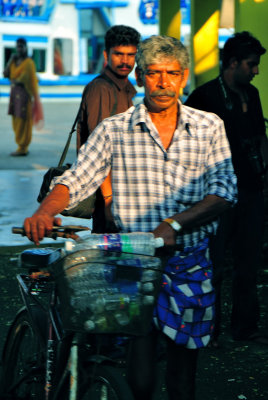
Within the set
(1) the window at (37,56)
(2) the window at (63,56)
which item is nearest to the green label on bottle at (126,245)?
(1) the window at (37,56)

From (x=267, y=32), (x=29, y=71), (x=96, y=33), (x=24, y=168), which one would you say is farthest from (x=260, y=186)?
(x=96, y=33)

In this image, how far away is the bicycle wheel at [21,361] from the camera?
10.6ft

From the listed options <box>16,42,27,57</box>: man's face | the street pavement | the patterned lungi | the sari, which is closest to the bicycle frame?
the patterned lungi

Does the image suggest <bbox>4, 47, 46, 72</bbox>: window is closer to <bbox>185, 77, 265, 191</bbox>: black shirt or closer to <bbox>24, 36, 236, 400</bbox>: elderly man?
<bbox>185, 77, 265, 191</bbox>: black shirt

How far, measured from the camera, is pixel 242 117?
4652 mm

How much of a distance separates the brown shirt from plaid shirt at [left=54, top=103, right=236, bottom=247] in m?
1.56

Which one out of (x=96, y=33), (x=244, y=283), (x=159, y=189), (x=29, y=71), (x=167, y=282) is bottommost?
(x=244, y=283)

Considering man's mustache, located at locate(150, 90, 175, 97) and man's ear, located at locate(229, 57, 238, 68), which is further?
man's ear, located at locate(229, 57, 238, 68)

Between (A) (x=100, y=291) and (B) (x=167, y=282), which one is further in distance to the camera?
(B) (x=167, y=282)

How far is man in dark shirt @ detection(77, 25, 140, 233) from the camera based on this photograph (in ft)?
15.3

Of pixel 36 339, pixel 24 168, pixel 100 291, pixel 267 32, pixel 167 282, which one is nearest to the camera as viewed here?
pixel 100 291

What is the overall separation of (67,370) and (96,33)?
34.1m

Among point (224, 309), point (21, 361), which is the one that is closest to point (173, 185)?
point (21, 361)

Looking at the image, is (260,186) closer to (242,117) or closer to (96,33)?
(242,117)
